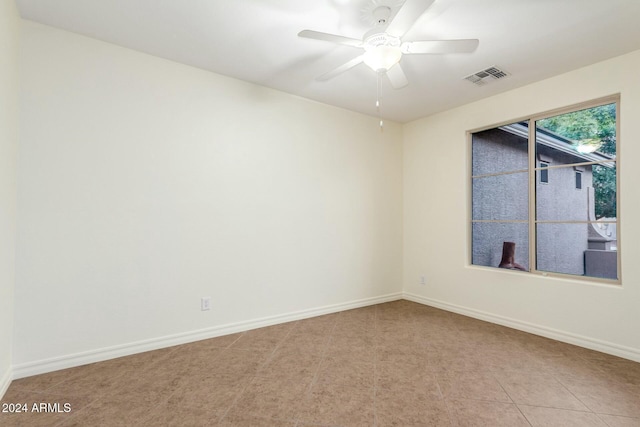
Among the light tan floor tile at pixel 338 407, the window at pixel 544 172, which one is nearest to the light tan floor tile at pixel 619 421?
the light tan floor tile at pixel 338 407

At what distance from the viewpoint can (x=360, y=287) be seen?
165 inches

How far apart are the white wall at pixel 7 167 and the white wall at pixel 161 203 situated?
91 mm

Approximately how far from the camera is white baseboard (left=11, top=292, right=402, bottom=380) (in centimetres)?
229

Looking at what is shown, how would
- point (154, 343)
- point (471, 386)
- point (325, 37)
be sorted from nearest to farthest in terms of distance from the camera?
point (325, 37) < point (471, 386) < point (154, 343)

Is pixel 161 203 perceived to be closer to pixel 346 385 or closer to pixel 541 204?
pixel 346 385

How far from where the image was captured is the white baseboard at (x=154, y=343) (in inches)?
90.0

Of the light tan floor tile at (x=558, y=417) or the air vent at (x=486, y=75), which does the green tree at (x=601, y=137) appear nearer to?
the air vent at (x=486, y=75)

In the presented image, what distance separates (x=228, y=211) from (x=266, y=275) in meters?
0.81

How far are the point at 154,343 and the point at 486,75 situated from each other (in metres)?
4.03

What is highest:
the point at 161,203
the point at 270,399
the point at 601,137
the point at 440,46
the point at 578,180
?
the point at 440,46

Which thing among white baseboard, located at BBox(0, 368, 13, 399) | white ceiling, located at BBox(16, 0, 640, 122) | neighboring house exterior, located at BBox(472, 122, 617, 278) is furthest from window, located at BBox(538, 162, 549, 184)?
white baseboard, located at BBox(0, 368, 13, 399)

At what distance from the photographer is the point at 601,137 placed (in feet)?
9.78

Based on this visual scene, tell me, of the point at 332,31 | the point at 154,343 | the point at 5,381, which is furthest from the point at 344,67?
the point at 5,381

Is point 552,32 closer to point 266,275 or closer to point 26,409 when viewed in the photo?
point 266,275
